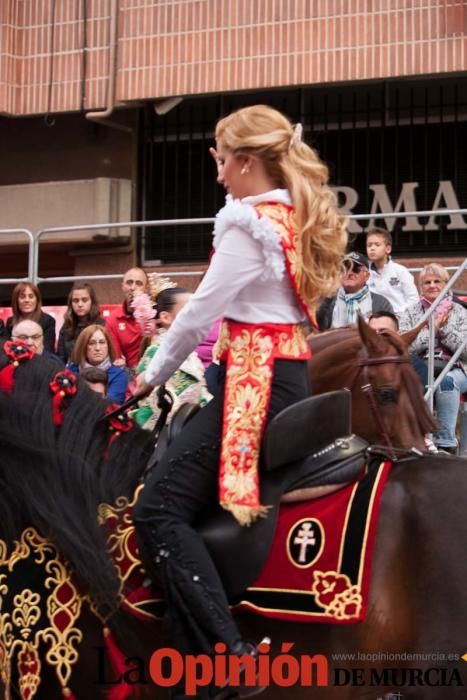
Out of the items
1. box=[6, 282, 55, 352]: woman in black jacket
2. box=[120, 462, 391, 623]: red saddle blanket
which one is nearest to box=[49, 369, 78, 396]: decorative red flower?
box=[120, 462, 391, 623]: red saddle blanket

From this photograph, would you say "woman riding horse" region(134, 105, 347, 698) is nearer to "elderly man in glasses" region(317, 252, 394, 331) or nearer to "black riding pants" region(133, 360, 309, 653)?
"black riding pants" region(133, 360, 309, 653)

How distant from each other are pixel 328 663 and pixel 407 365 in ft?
9.38

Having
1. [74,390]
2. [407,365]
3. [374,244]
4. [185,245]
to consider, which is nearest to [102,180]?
[185,245]

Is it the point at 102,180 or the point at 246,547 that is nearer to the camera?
the point at 246,547

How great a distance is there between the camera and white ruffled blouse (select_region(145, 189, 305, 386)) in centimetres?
433

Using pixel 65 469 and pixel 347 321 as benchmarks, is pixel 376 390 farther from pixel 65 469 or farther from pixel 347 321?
pixel 65 469

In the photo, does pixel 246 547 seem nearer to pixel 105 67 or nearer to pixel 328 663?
pixel 328 663

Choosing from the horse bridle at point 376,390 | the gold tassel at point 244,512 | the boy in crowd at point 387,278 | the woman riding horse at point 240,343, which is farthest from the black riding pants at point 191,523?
the boy in crowd at point 387,278

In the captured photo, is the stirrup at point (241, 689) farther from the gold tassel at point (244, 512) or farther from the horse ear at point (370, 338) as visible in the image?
the horse ear at point (370, 338)

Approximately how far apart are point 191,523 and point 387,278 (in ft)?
19.9

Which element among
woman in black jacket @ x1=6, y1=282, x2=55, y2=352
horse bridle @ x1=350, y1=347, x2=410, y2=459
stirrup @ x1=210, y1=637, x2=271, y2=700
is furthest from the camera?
woman in black jacket @ x1=6, y1=282, x2=55, y2=352

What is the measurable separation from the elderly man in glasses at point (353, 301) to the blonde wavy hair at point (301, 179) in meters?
4.85

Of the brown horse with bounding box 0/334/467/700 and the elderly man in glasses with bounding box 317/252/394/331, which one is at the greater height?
the elderly man in glasses with bounding box 317/252/394/331

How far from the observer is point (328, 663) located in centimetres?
442
